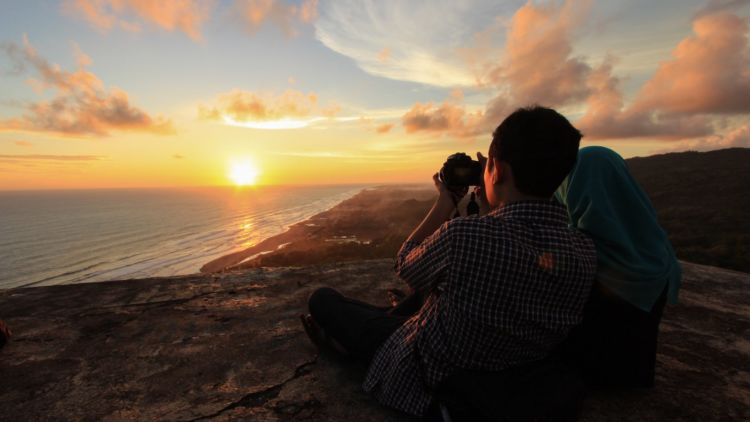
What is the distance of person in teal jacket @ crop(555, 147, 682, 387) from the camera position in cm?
178

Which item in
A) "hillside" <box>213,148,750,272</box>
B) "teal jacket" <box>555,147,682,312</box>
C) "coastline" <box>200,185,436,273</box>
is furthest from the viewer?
"coastline" <box>200,185,436,273</box>

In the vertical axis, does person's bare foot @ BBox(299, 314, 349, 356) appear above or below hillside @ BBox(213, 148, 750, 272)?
above

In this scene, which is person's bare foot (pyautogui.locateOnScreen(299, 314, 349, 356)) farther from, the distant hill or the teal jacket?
the distant hill

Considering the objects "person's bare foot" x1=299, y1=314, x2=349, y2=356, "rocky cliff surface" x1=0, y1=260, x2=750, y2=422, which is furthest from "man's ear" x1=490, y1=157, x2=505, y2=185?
"person's bare foot" x1=299, y1=314, x2=349, y2=356

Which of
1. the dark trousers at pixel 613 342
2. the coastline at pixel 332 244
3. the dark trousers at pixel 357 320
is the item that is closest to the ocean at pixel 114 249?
the coastline at pixel 332 244

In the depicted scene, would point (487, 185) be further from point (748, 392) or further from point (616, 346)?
point (748, 392)

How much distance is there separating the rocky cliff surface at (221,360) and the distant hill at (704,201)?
1618 cm

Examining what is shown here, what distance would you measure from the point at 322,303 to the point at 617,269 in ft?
5.97

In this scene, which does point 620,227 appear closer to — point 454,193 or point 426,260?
point 454,193

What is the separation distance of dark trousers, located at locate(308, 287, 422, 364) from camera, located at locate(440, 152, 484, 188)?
934 mm

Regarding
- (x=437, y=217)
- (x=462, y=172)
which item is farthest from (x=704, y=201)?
(x=437, y=217)

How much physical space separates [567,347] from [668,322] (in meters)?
2.12

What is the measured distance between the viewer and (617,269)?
69.4 inches

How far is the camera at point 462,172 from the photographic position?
194 cm
